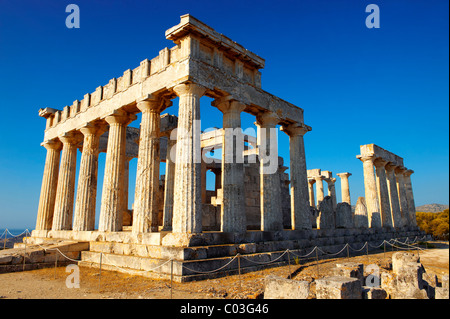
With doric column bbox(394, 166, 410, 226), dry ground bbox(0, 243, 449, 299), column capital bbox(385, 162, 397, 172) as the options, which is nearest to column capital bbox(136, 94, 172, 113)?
dry ground bbox(0, 243, 449, 299)

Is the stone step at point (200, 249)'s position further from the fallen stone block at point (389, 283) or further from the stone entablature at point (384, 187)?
the stone entablature at point (384, 187)

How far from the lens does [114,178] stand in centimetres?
1434

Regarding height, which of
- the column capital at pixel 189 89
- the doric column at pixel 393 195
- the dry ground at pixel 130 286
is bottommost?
the dry ground at pixel 130 286

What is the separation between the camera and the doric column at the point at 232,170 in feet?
39.7

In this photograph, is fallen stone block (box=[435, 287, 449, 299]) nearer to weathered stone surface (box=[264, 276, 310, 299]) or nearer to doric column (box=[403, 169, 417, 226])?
weathered stone surface (box=[264, 276, 310, 299])

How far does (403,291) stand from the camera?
7.20 metres

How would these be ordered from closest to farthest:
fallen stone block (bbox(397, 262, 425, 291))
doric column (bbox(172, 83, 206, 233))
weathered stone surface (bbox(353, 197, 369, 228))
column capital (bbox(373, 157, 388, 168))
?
fallen stone block (bbox(397, 262, 425, 291)), doric column (bbox(172, 83, 206, 233)), weathered stone surface (bbox(353, 197, 369, 228)), column capital (bbox(373, 157, 388, 168))

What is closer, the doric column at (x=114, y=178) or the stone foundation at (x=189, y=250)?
the stone foundation at (x=189, y=250)

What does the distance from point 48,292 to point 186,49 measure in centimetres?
878

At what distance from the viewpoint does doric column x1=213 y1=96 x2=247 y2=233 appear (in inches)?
477

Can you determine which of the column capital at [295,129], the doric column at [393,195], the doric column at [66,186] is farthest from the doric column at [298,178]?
the doric column at [393,195]

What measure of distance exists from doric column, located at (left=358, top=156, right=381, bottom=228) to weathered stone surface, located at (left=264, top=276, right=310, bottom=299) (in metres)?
18.0
